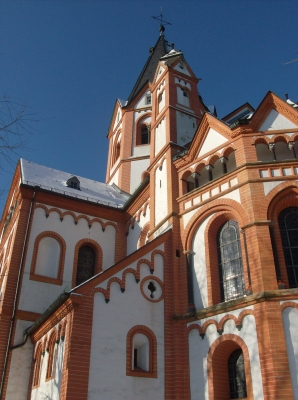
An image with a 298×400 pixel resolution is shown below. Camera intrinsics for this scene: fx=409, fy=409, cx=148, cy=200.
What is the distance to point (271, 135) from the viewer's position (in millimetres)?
14312

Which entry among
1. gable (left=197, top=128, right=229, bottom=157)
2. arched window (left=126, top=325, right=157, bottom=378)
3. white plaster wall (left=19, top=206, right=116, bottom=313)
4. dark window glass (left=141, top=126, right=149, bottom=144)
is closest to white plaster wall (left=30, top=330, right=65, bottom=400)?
arched window (left=126, top=325, right=157, bottom=378)

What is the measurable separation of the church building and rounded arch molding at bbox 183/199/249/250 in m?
0.05

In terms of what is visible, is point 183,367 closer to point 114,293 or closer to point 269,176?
point 114,293

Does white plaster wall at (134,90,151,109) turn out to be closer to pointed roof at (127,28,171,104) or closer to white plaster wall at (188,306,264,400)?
pointed roof at (127,28,171,104)

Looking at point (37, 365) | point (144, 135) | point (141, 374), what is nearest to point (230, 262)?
point (141, 374)

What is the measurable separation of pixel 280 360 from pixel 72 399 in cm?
565

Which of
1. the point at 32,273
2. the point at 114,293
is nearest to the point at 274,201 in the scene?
the point at 114,293

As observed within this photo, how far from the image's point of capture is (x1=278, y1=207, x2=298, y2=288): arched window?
12102 mm

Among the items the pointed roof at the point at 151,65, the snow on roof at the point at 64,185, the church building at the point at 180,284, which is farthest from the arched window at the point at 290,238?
the pointed roof at the point at 151,65

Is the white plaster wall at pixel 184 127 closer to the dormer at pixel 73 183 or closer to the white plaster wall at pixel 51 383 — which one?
the dormer at pixel 73 183

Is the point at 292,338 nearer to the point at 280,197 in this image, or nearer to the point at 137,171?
the point at 280,197

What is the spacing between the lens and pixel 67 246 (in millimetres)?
19922

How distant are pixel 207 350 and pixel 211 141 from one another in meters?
7.73

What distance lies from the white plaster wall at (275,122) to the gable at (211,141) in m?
1.55
